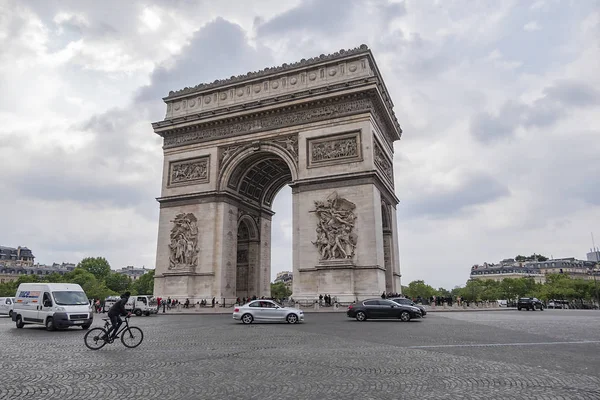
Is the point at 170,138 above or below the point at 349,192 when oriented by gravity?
above

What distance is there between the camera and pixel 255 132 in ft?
100

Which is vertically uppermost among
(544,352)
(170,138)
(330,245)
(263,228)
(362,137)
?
(170,138)

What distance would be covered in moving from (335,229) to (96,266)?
73.7m

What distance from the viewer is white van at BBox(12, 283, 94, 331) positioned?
579 inches

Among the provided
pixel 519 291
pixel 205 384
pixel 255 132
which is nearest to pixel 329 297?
pixel 255 132

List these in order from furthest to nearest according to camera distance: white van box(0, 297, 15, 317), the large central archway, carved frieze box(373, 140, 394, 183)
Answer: the large central archway < white van box(0, 297, 15, 317) < carved frieze box(373, 140, 394, 183)

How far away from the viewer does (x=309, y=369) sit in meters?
6.84

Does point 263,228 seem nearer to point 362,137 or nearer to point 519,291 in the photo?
point 362,137

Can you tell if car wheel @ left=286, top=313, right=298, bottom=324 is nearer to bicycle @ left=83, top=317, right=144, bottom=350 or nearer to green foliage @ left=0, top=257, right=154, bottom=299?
bicycle @ left=83, top=317, right=144, bottom=350

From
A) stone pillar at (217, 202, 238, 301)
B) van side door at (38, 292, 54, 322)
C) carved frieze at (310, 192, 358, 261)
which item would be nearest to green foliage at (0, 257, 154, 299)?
stone pillar at (217, 202, 238, 301)

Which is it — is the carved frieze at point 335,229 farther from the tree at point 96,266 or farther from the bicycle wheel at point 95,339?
the tree at point 96,266

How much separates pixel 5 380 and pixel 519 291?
101898 millimetres

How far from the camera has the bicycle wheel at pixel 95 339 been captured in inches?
376

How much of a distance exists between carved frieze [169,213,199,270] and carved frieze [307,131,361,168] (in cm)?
961
